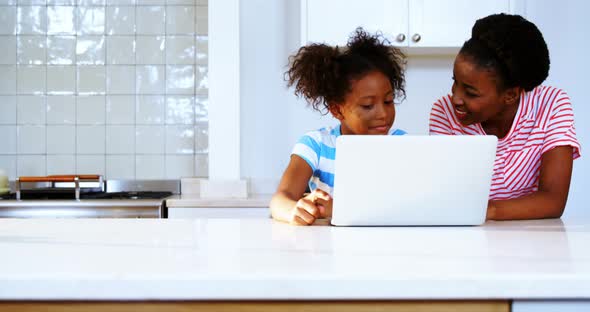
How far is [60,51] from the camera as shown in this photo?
3.00 m

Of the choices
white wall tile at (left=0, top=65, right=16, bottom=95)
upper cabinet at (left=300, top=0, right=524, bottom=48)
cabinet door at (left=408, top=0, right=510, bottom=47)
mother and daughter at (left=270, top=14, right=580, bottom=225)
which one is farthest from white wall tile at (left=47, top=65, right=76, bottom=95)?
mother and daughter at (left=270, top=14, right=580, bottom=225)

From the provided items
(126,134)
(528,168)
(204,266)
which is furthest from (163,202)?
(204,266)

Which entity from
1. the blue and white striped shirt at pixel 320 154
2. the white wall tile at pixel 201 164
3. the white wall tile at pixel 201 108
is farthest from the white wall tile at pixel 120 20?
the blue and white striped shirt at pixel 320 154

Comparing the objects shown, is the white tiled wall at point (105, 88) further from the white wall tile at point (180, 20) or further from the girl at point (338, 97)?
the girl at point (338, 97)

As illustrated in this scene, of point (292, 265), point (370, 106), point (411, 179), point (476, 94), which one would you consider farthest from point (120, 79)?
point (292, 265)

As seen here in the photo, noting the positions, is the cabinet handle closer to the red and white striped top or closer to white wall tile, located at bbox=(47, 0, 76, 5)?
the red and white striped top

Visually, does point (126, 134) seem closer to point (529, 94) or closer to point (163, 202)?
point (163, 202)

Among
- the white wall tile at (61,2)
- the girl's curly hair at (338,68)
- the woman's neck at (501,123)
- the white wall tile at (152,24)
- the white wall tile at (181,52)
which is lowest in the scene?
the woman's neck at (501,123)

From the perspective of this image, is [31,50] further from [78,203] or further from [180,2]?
[78,203]

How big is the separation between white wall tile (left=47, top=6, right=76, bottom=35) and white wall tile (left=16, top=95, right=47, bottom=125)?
31cm

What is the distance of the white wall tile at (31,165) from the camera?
299cm

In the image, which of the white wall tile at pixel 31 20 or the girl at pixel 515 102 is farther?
the white wall tile at pixel 31 20

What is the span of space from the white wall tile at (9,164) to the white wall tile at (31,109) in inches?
6.5

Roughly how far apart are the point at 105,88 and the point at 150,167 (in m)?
0.41
